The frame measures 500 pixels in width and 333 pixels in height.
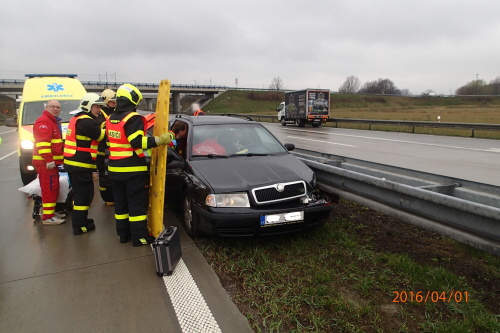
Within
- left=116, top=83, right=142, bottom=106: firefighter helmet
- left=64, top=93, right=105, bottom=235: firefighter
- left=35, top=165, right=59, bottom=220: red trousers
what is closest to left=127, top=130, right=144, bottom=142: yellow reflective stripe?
left=116, top=83, right=142, bottom=106: firefighter helmet

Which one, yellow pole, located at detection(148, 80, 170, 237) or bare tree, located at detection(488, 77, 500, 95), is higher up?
bare tree, located at detection(488, 77, 500, 95)

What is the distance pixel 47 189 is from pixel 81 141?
3.54ft

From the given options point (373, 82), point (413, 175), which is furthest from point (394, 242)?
point (373, 82)

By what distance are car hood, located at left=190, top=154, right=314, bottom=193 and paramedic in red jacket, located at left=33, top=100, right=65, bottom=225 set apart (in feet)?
7.41

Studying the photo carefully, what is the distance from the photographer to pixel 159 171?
4.24m

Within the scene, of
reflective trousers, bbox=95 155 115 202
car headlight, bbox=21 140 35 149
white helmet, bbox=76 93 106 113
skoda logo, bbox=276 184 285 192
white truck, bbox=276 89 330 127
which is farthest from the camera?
white truck, bbox=276 89 330 127

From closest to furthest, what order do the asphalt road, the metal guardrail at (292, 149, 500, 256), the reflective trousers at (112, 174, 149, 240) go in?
the metal guardrail at (292, 149, 500, 256)
the reflective trousers at (112, 174, 149, 240)
the asphalt road

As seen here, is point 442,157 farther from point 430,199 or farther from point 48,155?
point 48,155

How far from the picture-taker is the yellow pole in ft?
13.8

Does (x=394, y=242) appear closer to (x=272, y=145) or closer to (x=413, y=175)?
(x=413, y=175)

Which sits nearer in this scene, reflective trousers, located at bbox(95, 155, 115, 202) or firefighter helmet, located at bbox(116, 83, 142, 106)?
firefighter helmet, located at bbox(116, 83, 142, 106)

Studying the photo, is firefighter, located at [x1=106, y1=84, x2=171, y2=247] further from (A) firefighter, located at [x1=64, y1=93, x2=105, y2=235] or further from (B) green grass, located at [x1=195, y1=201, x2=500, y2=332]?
(B) green grass, located at [x1=195, y1=201, x2=500, y2=332]

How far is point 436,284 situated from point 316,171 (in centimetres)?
206

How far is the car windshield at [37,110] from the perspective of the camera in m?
8.07
